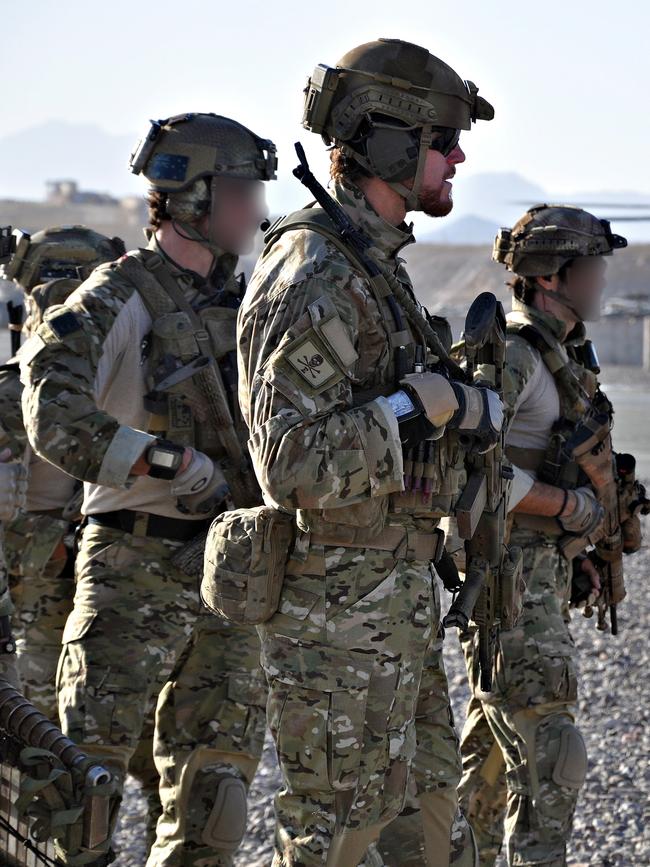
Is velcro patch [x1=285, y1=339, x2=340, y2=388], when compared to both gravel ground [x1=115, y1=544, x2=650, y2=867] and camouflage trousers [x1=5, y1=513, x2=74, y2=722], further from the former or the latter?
gravel ground [x1=115, y1=544, x2=650, y2=867]

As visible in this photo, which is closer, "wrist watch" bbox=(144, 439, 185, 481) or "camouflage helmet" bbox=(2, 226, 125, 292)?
"wrist watch" bbox=(144, 439, 185, 481)

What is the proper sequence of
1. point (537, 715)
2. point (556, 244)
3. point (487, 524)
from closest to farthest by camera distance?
point (487, 524), point (537, 715), point (556, 244)

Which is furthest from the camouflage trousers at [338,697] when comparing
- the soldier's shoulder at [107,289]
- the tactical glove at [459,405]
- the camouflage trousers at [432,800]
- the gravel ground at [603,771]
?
the gravel ground at [603,771]

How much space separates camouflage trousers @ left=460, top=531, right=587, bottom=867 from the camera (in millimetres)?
4871

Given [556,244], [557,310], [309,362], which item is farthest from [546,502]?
[309,362]

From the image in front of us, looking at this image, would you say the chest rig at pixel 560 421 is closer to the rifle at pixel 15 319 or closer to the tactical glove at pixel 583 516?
the tactical glove at pixel 583 516

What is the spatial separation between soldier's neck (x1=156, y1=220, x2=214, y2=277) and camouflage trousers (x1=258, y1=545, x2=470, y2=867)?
1560 mm

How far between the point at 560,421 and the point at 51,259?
219 cm

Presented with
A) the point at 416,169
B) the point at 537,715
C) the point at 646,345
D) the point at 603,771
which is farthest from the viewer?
the point at 646,345

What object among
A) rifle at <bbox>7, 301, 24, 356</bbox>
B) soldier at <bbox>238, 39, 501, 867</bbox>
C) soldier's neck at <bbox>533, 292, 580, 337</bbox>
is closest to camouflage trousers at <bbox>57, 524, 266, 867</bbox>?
soldier at <bbox>238, 39, 501, 867</bbox>

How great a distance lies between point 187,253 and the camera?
4.91 metres

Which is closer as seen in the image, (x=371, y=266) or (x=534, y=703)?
(x=371, y=266)

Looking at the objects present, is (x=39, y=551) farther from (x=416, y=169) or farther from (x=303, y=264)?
(x=416, y=169)

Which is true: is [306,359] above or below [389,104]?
below
